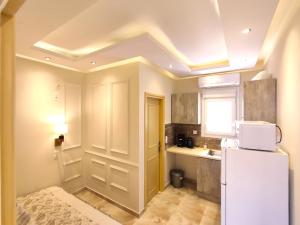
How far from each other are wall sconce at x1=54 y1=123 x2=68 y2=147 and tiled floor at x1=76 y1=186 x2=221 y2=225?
121cm

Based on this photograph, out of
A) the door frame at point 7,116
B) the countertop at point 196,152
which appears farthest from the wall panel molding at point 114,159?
the door frame at point 7,116

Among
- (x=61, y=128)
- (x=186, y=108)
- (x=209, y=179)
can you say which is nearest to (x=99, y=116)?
(x=61, y=128)

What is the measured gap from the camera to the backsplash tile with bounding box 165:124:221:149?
12.4 ft

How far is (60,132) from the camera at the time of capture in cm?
309

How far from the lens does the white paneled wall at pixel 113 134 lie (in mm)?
2857

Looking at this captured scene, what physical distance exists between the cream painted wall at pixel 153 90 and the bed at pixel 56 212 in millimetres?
943

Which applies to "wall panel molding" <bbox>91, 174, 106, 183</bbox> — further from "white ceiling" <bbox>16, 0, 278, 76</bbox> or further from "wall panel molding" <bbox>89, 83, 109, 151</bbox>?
"white ceiling" <bbox>16, 0, 278, 76</bbox>

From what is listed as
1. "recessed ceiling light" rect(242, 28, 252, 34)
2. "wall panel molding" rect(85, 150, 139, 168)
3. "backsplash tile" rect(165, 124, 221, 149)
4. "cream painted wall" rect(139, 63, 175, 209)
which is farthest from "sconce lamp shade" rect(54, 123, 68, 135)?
"recessed ceiling light" rect(242, 28, 252, 34)

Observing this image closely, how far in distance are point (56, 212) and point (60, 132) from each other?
146 centimetres

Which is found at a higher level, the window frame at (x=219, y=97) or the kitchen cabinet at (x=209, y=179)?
the window frame at (x=219, y=97)

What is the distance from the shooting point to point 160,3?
154cm

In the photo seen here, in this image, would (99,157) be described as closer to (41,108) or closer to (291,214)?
(41,108)

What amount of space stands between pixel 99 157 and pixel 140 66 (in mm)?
2011

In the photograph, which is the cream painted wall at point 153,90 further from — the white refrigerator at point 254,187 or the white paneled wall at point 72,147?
the white paneled wall at point 72,147
